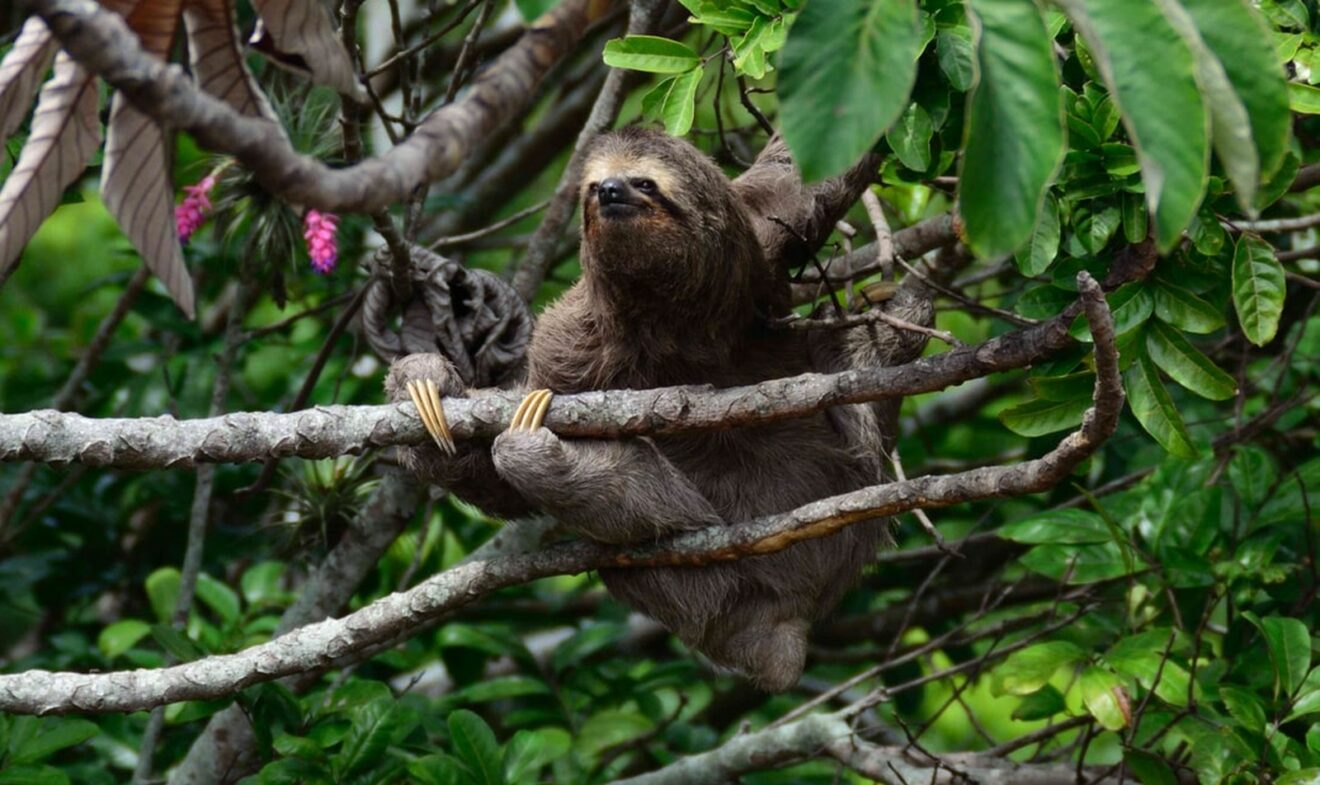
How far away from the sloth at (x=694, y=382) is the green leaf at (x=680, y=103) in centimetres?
35

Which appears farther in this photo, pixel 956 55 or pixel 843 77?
pixel 956 55

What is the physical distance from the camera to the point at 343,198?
7.25 feet

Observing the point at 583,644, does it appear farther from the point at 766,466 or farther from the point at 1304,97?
the point at 1304,97

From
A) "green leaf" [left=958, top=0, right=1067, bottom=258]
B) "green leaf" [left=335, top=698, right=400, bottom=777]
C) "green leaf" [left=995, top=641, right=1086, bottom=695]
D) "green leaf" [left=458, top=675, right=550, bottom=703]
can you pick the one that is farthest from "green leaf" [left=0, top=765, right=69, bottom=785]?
"green leaf" [left=958, top=0, right=1067, bottom=258]

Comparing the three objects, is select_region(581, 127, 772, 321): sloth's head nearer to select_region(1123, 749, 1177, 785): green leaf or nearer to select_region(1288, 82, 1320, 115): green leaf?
select_region(1288, 82, 1320, 115): green leaf

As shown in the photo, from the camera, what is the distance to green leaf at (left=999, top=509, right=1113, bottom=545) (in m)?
5.37

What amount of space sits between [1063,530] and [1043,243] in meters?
1.85

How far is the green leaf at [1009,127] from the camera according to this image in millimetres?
2332

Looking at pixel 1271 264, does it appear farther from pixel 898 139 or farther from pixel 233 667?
pixel 233 667

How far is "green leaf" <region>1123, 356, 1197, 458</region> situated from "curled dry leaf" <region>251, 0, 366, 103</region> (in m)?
2.45

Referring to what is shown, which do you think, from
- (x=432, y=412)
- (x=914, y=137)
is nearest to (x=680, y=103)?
(x=914, y=137)

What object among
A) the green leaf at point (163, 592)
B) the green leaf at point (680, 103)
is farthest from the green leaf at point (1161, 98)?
the green leaf at point (163, 592)

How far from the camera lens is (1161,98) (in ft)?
7.18

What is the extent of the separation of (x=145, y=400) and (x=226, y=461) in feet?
11.0
